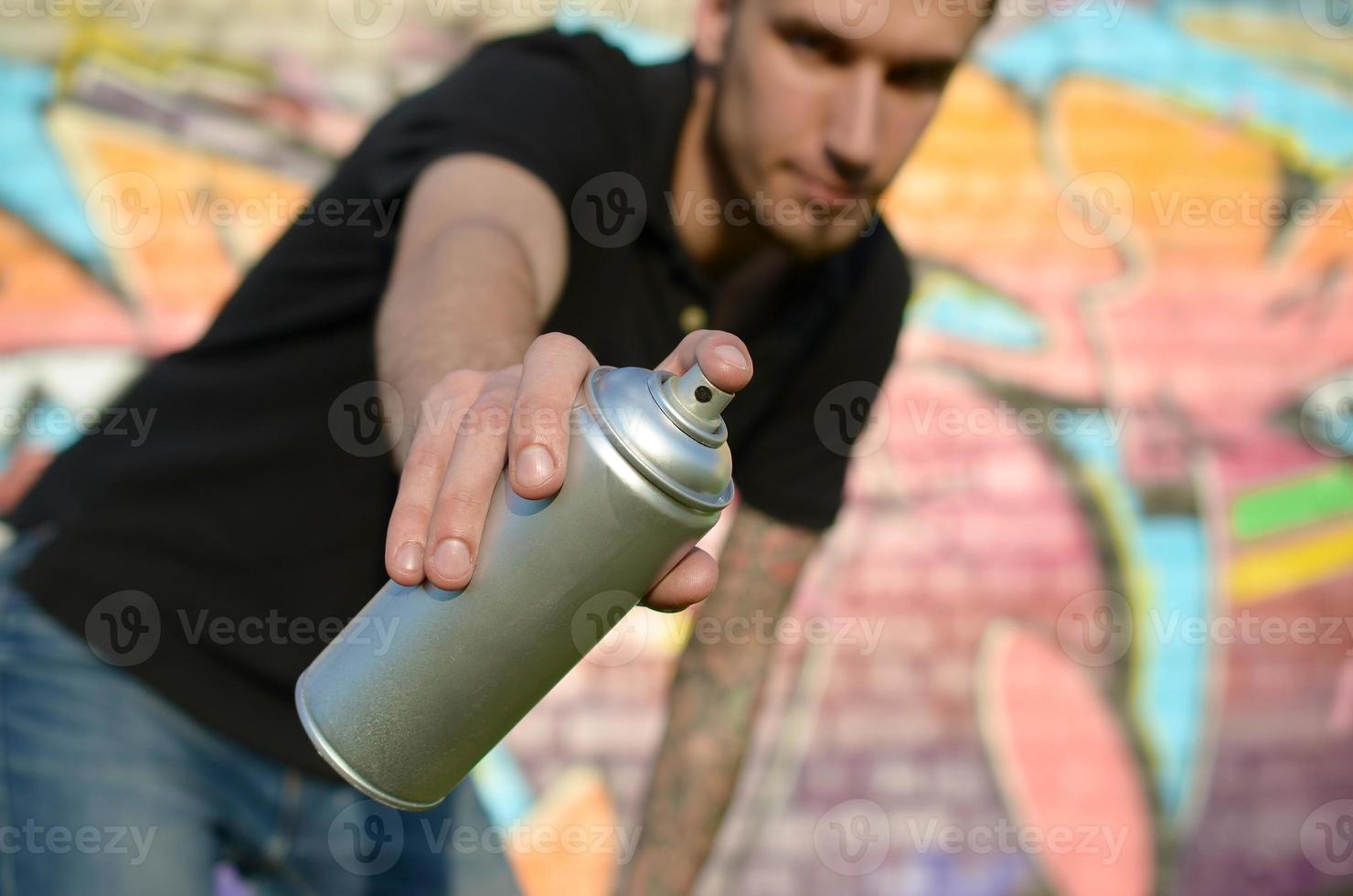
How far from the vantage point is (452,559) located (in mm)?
896

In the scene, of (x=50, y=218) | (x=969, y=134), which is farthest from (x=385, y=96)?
(x=969, y=134)

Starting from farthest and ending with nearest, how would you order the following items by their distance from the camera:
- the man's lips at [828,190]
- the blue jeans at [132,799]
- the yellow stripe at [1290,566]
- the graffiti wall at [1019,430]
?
the yellow stripe at [1290,566] < the graffiti wall at [1019,430] < the man's lips at [828,190] < the blue jeans at [132,799]

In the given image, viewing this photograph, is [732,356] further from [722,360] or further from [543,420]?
[543,420]

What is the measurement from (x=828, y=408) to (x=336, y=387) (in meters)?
0.90

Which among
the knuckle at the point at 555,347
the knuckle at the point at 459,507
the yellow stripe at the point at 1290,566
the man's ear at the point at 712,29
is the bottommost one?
the yellow stripe at the point at 1290,566

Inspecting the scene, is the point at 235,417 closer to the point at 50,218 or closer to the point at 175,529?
the point at 175,529

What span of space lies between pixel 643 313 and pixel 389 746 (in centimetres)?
107

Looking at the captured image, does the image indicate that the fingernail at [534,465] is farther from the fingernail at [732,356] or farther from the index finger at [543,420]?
the fingernail at [732,356]

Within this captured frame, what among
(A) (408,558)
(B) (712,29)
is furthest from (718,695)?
(A) (408,558)

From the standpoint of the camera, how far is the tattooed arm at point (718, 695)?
2.07 meters

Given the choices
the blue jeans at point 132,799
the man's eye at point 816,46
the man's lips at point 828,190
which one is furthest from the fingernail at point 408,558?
the man's eye at point 816,46

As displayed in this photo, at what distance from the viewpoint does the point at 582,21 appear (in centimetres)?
486

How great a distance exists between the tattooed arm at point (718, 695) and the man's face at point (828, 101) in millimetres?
629

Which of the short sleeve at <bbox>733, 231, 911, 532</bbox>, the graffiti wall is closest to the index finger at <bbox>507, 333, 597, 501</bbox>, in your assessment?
the short sleeve at <bbox>733, 231, 911, 532</bbox>
